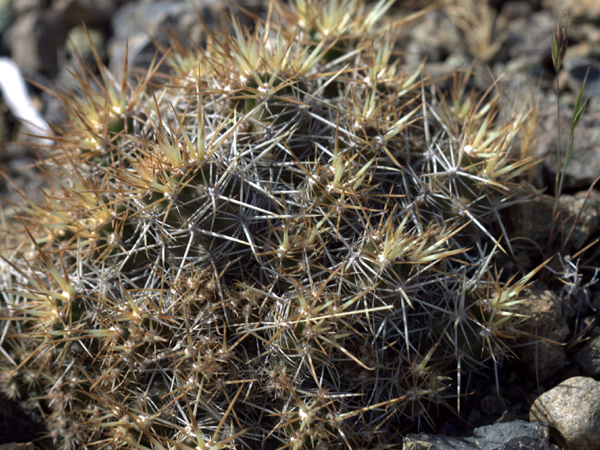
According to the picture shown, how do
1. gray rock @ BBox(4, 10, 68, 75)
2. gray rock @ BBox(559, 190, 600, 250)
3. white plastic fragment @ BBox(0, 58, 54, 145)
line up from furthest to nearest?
gray rock @ BBox(4, 10, 68, 75) → white plastic fragment @ BBox(0, 58, 54, 145) → gray rock @ BBox(559, 190, 600, 250)

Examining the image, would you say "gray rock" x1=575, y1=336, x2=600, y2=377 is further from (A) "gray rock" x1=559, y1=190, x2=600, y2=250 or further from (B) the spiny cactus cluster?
(A) "gray rock" x1=559, y1=190, x2=600, y2=250

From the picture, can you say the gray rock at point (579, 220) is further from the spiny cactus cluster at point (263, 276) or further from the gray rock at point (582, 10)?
the gray rock at point (582, 10)

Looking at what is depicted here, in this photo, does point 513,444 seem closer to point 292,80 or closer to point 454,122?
point 454,122

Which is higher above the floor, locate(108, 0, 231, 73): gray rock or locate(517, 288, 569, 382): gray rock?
locate(108, 0, 231, 73): gray rock

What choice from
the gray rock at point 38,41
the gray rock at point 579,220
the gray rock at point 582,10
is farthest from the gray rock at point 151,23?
the gray rock at point 579,220

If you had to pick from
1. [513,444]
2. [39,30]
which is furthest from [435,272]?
[39,30]

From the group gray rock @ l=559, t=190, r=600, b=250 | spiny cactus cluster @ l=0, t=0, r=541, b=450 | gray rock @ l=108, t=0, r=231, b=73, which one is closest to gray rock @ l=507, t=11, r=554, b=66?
gray rock @ l=559, t=190, r=600, b=250

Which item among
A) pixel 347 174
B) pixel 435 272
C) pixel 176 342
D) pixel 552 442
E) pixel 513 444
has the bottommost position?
pixel 552 442
